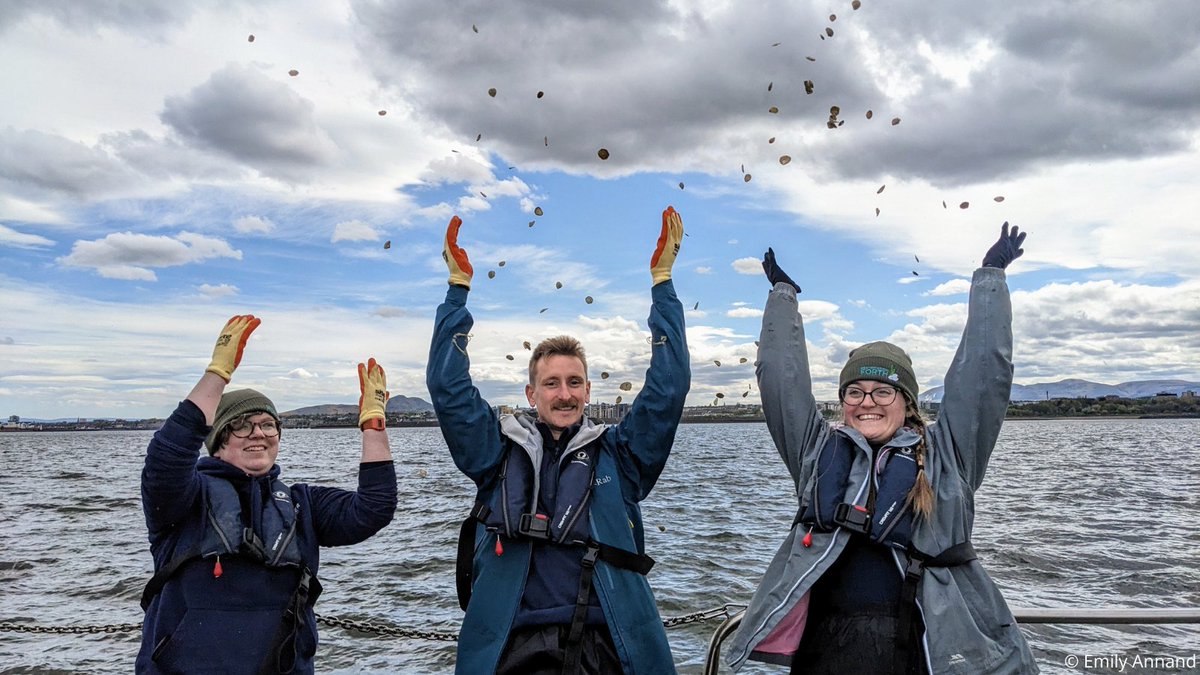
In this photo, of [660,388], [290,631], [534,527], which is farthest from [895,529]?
[290,631]

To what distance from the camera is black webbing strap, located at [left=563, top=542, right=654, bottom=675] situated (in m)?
3.33

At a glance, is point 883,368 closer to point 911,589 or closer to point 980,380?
point 980,380

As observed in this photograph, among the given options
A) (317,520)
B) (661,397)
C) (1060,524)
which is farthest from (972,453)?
(1060,524)

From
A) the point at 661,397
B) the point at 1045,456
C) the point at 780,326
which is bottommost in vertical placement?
the point at 1045,456

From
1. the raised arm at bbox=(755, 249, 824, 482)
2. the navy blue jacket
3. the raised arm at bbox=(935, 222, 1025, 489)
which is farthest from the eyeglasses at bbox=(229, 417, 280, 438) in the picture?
the raised arm at bbox=(935, 222, 1025, 489)

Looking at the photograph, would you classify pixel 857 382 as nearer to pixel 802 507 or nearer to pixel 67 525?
pixel 802 507

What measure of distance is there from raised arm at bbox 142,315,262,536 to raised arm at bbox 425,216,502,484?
86cm

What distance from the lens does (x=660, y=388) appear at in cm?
368

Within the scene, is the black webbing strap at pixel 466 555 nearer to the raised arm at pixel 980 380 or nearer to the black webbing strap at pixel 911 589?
the black webbing strap at pixel 911 589

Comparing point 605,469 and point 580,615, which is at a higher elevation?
point 605,469

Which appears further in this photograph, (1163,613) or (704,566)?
(704,566)

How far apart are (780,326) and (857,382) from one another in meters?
0.41

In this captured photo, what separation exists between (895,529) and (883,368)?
26.3 inches

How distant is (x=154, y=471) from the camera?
327 centimetres
